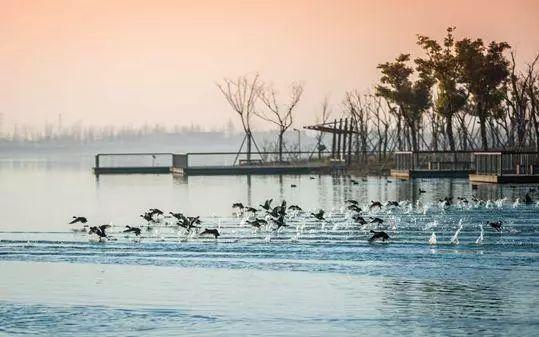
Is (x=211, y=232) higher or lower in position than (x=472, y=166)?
lower

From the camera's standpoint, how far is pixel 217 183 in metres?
57.2

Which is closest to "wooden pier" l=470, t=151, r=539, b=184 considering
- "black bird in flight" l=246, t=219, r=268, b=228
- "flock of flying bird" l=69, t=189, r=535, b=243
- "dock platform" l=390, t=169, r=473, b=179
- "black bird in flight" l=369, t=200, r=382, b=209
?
"dock platform" l=390, t=169, r=473, b=179

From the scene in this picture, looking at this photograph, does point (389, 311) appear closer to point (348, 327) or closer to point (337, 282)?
point (348, 327)

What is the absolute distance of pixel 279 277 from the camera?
18672 mm

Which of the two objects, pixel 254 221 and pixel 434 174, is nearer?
pixel 254 221

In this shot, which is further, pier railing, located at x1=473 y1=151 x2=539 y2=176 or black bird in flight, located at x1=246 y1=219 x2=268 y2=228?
pier railing, located at x1=473 y1=151 x2=539 y2=176

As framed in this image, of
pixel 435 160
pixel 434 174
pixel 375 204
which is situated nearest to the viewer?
pixel 375 204

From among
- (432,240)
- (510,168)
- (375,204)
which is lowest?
(432,240)

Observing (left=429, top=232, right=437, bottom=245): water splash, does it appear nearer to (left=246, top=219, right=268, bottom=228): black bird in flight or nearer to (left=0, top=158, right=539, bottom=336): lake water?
(left=0, top=158, right=539, bottom=336): lake water

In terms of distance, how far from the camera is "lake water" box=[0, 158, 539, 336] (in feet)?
48.0

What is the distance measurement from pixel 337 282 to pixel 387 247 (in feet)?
16.2

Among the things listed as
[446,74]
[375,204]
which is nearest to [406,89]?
[446,74]

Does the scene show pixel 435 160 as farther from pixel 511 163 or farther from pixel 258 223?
pixel 258 223

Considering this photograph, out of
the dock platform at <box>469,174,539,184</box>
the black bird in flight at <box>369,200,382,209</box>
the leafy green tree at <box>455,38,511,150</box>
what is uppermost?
the leafy green tree at <box>455,38,511,150</box>
